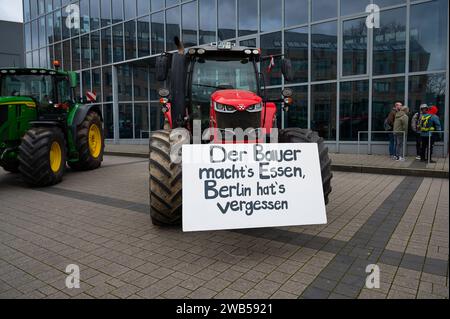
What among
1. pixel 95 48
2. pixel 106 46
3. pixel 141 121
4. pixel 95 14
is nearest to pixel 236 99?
pixel 141 121

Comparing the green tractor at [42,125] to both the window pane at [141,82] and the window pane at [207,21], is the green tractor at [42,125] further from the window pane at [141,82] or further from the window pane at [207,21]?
the window pane at [141,82]

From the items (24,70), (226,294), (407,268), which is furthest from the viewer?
(24,70)

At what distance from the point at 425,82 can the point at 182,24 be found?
10762 mm

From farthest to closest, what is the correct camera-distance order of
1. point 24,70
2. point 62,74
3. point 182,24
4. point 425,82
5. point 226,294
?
1. point 182,24
2. point 425,82
3. point 62,74
4. point 24,70
5. point 226,294

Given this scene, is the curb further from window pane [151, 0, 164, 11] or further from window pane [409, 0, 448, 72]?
window pane [151, 0, 164, 11]

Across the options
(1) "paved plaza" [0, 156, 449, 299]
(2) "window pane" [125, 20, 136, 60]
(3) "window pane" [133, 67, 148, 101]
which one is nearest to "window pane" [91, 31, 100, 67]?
(2) "window pane" [125, 20, 136, 60]

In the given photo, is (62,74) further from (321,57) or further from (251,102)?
(321,57)

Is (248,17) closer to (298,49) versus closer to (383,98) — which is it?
(298,49)

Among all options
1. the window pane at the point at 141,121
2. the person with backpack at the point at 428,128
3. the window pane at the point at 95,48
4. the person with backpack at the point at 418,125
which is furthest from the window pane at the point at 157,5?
the person with backpack at the point at 428,128

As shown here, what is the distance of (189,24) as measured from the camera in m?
16.1
